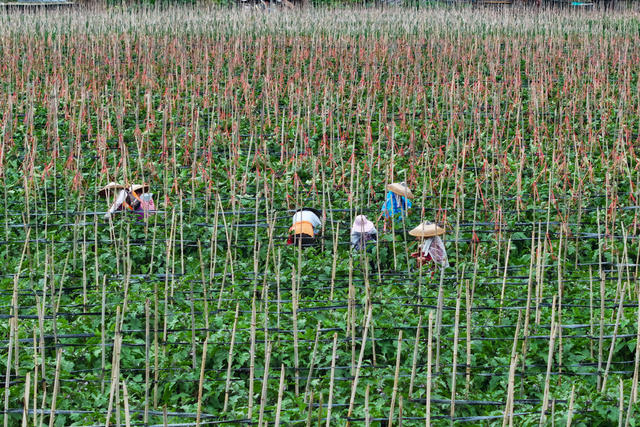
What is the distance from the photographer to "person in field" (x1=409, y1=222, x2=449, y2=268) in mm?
4578

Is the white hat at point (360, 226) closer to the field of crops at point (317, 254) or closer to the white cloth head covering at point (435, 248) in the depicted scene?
the field of crops at point (317, 254)

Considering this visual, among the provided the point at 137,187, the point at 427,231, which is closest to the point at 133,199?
the point at 137,187

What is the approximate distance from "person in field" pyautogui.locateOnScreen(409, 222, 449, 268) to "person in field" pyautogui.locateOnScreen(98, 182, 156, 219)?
1747 millimetres

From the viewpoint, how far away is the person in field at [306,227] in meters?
4.86

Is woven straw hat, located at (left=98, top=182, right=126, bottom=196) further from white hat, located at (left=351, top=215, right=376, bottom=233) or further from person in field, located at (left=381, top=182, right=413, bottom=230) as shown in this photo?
person in field, located at (left=381, top=182, right=413, bottom=230)

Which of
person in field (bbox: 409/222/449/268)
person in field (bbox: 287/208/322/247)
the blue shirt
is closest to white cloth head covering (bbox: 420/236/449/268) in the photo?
person in field (bbox: 409/222/449/268)

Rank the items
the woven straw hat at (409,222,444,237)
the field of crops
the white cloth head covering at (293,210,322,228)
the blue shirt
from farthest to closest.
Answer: the blue shirt, the white cloth head covering at (293,210,322,228), the woven straw hat at (409,222,444,237), the field of crops

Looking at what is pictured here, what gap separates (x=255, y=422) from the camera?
3.17 meters

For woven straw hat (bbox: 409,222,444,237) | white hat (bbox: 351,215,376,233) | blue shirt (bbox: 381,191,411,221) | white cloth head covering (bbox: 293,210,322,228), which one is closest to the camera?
woven straw hat (bbox: 409,222,444,237)

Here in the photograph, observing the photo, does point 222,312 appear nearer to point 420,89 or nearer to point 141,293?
point 141,293

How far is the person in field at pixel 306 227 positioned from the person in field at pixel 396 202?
434 mm

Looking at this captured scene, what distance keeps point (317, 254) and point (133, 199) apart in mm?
1260

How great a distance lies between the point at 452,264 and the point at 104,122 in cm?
358

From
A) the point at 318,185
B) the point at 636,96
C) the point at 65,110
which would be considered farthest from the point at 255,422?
the point at 636,96
